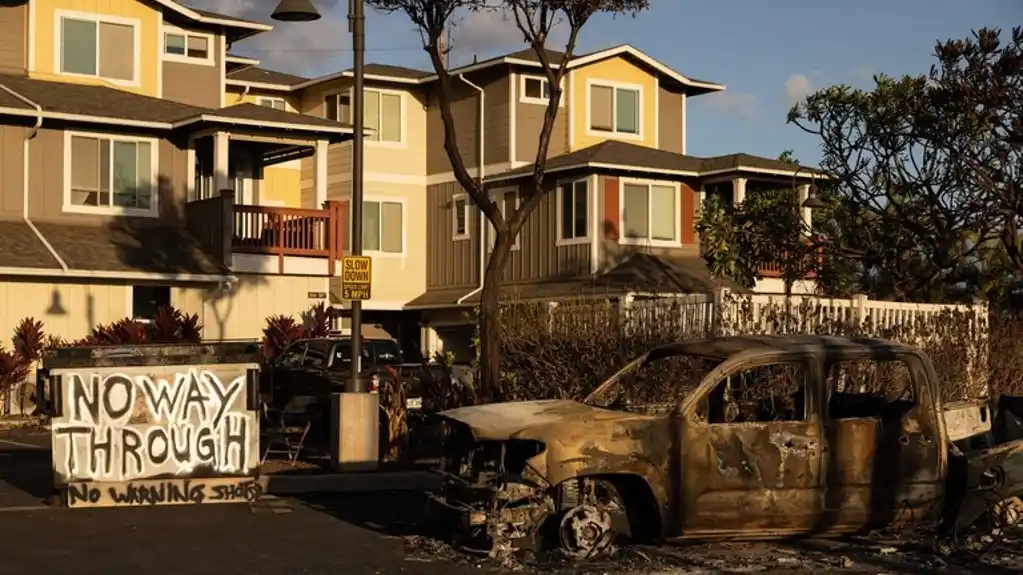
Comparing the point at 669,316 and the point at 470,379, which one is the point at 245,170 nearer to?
the point at 470,379

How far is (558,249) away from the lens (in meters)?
37.4

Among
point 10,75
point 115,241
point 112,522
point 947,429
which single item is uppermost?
point 10,75

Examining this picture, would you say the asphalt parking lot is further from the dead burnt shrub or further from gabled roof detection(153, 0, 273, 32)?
gabled roof detection(153, 0, 273, 32)

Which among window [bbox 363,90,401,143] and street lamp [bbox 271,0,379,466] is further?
window [bbox 363,90,401,143]

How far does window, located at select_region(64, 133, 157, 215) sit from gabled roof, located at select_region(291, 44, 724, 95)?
859cm

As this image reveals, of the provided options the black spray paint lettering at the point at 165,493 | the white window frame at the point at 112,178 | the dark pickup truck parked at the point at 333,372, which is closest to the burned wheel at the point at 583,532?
the black spray paint lettering at the point at 165,493

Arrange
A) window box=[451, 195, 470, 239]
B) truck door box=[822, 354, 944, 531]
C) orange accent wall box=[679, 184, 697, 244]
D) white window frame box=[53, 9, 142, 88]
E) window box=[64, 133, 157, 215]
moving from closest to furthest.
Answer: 1. truck door box=[822, 354, 944, 531]
2. window box=[64, 133, 157, 215]
3. white window frame box=[53, 9, 142, 88]
4. orange accent wall box=[679, 184, 697, 244]
5. window box=[451, 195, 470, 239]

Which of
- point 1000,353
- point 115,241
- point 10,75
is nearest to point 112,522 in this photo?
point 1000,353

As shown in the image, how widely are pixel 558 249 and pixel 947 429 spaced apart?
2471 centimetres

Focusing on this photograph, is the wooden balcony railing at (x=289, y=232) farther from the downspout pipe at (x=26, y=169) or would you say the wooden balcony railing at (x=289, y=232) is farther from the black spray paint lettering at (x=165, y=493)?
the black spray paint lettering at (x=165, y=493)

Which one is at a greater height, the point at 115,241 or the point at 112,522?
the point at 115,241

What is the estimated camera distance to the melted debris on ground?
36.4 ft

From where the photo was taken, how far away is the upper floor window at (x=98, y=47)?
107 feet

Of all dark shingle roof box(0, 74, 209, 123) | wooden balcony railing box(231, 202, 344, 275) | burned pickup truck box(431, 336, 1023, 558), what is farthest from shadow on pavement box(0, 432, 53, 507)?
dark shingle roof box(0, 74, 209, 123)
